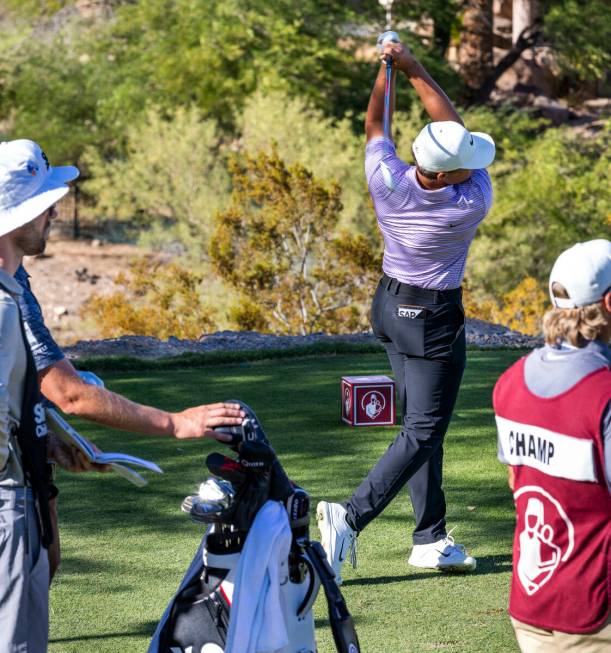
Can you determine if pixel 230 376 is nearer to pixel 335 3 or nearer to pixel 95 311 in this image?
pixel 95 311

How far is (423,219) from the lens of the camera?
5332 mm

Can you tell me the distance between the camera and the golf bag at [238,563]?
347 centimetres

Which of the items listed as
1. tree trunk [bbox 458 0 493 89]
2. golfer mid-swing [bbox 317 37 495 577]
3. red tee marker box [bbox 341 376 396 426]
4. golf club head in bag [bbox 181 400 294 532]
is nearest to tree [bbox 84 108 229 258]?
tree trunk [bbox 458 0 493 89]

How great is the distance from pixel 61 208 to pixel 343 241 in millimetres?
22876

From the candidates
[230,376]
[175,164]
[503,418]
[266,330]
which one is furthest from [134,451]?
[175,164]

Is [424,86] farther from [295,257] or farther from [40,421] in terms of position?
[295,257]

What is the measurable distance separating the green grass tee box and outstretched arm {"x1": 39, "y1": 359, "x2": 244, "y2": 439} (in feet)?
4.82

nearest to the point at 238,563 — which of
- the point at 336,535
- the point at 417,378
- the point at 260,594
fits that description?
the point at 260,594

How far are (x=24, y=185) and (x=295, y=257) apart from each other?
1983 centimetres

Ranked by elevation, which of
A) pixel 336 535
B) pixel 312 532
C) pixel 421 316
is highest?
pixel 421 316

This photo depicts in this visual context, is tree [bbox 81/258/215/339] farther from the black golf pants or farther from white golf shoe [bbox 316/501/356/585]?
white golf shoe [bbox 316/501/356/585]

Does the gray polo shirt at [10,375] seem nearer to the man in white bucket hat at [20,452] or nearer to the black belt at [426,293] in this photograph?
the man in white bucket hat at [20,452]

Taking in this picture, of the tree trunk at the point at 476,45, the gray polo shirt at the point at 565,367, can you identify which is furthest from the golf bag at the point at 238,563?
the tree trunk at the point at 476,45

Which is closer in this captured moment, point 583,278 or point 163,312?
point 583,278
